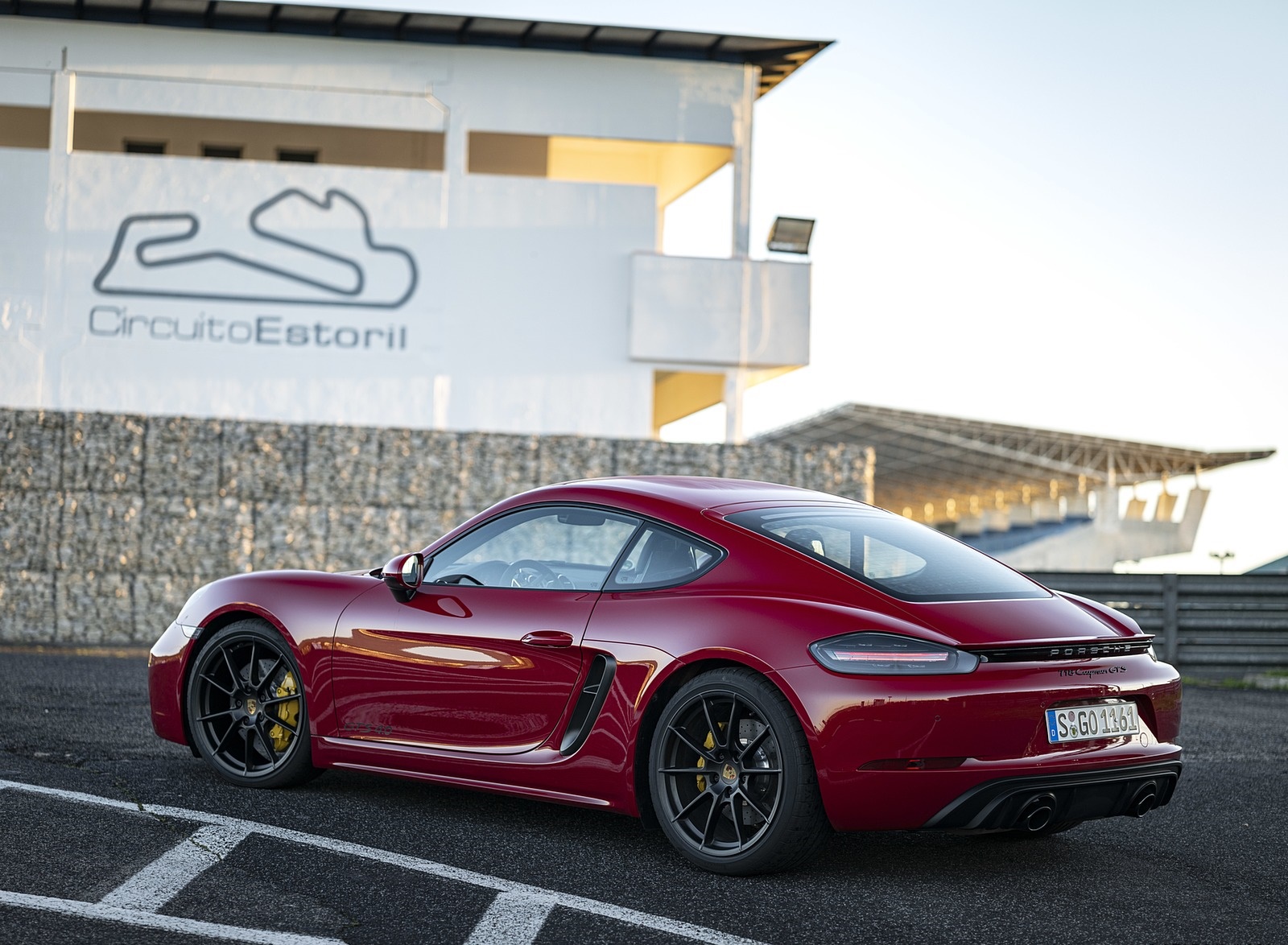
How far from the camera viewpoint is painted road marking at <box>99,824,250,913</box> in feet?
13.7

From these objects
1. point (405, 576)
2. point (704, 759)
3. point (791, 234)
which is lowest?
point (704, 759)

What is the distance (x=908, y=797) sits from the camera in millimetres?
4395

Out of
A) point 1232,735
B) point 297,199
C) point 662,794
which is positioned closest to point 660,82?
point 297,199

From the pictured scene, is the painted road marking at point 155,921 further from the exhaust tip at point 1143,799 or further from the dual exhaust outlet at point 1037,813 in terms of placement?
the exhaust tip at point 1143,799

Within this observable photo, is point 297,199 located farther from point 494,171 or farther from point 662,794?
point 662,794

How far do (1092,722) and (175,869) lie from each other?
2.96 meters

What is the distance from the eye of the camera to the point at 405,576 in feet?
18.5

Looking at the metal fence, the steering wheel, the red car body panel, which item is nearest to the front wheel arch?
the red car body panel

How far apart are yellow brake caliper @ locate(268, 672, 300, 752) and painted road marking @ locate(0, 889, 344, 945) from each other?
184 centimetres

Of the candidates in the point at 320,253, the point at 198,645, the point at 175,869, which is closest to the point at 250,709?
the point at 198,645

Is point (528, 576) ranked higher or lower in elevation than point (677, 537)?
lower

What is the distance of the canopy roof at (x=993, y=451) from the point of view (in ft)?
148

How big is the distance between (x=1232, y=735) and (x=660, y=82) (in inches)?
574

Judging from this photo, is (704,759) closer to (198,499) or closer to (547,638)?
(547,638)
